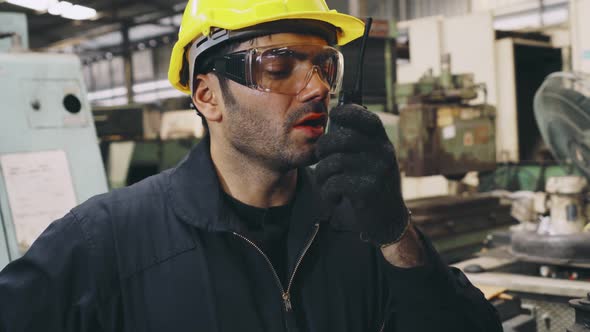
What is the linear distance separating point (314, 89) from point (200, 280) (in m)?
0.45

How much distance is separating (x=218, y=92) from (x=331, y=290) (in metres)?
0.50

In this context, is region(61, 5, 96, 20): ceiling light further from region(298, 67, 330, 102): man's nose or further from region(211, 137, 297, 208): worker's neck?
region(298, 67, 330, 102): man's nose

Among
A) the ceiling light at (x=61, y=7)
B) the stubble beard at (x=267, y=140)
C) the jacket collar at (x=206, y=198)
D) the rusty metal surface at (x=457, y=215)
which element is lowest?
the rusty metal surface at (x=457, y=215)

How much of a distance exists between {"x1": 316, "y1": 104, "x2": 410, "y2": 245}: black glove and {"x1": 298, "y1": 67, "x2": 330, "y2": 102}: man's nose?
7.1 inches

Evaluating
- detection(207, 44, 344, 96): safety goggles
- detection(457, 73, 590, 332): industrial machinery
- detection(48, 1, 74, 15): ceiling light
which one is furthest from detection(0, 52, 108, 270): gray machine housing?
detection(48, 1, 74, 15): ceiling light

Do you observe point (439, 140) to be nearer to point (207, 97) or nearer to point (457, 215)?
point (457, 215)

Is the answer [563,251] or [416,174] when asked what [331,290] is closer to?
[563,251]

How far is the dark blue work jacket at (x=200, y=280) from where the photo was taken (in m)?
1.06

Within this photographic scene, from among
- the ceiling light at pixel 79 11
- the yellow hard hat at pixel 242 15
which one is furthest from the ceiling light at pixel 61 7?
the yellow hard hat at pixel 242 15

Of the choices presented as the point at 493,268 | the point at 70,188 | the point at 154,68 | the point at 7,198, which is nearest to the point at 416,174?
the point at 493,268

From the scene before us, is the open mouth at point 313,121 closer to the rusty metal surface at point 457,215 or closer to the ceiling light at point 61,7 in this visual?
A: the rusty metal surface at point 457,215

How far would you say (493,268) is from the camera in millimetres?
2195

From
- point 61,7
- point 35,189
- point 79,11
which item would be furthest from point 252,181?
point 79,11

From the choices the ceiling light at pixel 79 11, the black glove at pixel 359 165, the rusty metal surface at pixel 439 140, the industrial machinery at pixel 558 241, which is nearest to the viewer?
the black glove at pixel 359 165
